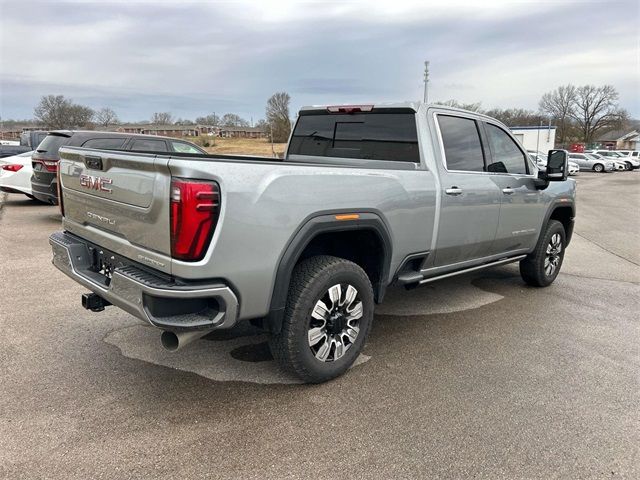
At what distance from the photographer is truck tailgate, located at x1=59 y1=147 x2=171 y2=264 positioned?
265 cm

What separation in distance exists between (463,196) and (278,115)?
207ft

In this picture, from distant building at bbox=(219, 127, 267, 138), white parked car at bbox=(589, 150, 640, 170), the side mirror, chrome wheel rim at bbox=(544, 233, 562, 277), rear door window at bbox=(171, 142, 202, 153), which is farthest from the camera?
distant building at bbox=(219, 127, 267, 138)

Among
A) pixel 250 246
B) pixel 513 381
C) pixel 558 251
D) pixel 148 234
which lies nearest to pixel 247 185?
pixel 250 246

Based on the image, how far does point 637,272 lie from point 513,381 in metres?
4.99

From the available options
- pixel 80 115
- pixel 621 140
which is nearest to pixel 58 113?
pixel 80 115

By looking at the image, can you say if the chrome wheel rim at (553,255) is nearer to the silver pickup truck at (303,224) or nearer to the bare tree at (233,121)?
the silver pickup truck at (303,224)

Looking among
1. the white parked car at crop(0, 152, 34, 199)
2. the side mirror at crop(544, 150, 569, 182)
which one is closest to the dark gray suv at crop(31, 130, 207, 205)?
the white parked car at crop(0, 152, 34, 199)

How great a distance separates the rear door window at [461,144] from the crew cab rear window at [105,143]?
265 inches

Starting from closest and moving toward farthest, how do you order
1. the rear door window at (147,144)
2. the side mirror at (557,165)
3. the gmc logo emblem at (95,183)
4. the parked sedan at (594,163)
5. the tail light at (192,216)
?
the tail light at (192,216)
the gmc logo emblem at (95,183)
the side mirror at (557,165)
the rear door window at (147,144)
the parked sedan at (594,163)

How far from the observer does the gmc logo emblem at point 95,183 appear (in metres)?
3.04

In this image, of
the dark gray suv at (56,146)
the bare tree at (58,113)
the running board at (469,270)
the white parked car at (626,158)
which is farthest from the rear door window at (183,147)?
the bare tree at (58,113)

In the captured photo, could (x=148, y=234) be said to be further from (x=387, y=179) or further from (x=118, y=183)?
(x=387, y=179)

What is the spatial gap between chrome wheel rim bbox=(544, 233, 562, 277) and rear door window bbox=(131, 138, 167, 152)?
688 centimetres

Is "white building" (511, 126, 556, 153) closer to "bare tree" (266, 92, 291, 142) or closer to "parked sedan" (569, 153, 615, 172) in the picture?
"parked sedan" (569, 153, 615, 172)
